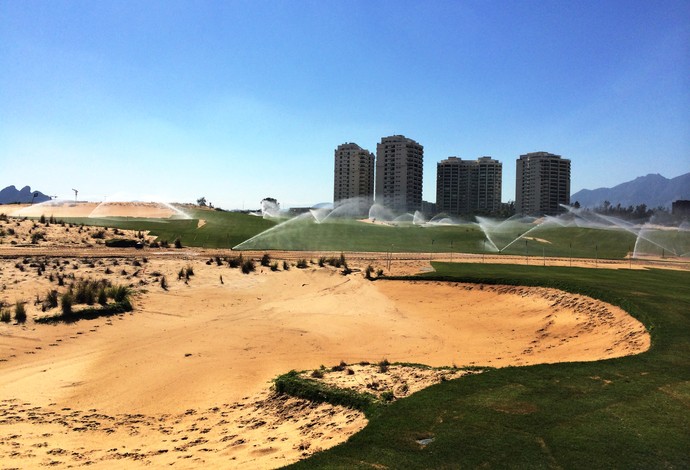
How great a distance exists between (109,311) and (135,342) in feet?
13.7

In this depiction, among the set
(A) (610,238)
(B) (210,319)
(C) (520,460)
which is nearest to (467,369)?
(C) (520,460)

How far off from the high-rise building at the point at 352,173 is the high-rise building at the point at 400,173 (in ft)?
22.1

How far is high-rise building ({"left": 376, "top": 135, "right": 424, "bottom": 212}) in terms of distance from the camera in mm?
192625

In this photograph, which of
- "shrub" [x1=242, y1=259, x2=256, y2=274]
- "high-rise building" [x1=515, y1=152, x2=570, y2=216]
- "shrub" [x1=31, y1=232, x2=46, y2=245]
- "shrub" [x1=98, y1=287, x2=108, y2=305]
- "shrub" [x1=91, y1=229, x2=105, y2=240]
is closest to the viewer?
"shrub" [x1=98, y1=287, x2=108, y2=305]

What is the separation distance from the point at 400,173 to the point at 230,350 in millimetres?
181077

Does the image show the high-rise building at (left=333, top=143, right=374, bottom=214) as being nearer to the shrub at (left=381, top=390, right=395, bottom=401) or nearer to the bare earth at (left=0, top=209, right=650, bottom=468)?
the bare earth at (left=0, top=209, right=650, bottom=468)

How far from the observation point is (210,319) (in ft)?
72.5

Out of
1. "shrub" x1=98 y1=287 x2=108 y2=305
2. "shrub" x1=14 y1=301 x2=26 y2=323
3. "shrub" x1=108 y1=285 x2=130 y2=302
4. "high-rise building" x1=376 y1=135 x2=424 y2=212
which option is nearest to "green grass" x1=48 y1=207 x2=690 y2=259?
"shrub" x1=108 y1=285 x2=130 y2=302

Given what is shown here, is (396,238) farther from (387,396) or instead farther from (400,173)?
(400,173)

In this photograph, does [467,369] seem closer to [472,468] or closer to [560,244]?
[472,468]

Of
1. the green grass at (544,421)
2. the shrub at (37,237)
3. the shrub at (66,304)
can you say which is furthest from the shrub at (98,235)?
the green grass at (544,421)

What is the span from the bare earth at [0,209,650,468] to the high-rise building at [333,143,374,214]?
159 metres

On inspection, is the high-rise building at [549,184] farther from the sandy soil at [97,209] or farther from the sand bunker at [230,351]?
the sand bunker at [230,351]


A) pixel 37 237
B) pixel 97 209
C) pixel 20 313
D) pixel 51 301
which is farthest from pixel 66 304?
pixel 97 209
